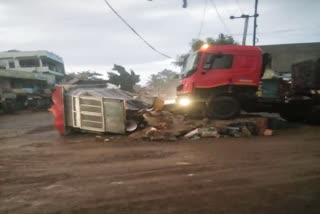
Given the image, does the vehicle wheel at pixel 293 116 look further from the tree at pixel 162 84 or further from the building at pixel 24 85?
the tree at pixel 162 84

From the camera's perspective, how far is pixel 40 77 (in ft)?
111

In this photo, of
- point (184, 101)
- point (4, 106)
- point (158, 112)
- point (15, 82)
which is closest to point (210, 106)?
point (184, 101)

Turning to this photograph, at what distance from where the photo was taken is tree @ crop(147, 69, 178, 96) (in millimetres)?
51750

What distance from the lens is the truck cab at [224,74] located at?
41.2 feet

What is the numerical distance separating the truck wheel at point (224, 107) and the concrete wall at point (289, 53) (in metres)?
24.7

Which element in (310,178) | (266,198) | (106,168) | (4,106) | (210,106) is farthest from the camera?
(4,106)

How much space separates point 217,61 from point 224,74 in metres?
0.51

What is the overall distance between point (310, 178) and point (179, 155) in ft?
10.1

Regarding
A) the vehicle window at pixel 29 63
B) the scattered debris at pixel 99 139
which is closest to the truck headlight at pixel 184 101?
the scattered debris at pixel 99 139

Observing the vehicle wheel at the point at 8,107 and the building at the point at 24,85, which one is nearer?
the vehicle wheel at the point at 8,107

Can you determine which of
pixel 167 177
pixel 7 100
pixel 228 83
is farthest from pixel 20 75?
pixel 167 177

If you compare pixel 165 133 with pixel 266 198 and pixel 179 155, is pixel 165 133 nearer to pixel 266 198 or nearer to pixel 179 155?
pixel 179 155

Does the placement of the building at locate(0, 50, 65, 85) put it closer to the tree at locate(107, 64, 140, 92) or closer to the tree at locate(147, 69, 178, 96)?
the tree at locate(107, 64, 140, 92)

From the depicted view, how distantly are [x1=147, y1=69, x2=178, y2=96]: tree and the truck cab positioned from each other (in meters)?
34.0
